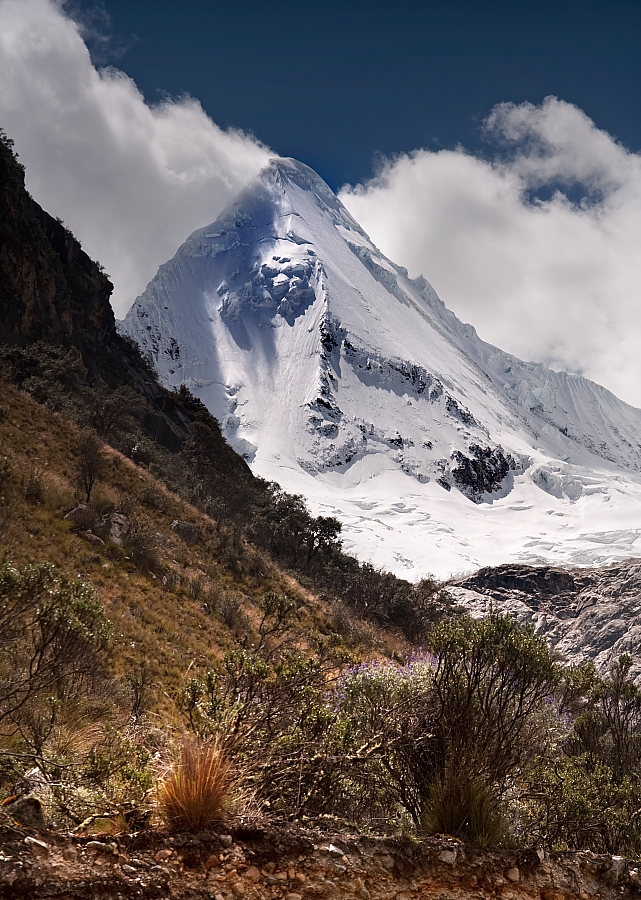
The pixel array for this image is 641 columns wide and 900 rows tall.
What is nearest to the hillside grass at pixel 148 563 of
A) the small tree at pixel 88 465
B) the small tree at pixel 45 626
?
the small tree at pixel 88 465

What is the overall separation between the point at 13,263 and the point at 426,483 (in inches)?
4576

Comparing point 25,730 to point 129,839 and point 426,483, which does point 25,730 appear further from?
point 426,483

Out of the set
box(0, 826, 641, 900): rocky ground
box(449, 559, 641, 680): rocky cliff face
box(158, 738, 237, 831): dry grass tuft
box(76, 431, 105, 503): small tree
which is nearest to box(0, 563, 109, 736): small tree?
box(158, 738, 237, 831): dry grass tuft

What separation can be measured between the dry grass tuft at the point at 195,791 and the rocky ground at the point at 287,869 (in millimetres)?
105

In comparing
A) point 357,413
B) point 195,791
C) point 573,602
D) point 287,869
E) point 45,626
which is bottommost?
point 45,626

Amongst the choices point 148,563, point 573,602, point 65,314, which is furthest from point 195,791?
point 573,602

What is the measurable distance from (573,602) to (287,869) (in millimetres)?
69877

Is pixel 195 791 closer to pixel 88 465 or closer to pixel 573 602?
pixel 88 465

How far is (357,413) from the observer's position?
15412cm

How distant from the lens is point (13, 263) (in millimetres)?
33656

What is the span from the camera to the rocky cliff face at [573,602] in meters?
50.3

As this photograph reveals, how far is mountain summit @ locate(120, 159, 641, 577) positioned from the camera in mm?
107812

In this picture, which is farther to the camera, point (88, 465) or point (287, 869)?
point (88, 465)

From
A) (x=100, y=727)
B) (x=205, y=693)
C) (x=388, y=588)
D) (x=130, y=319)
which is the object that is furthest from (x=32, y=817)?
(x=130, y=319)
